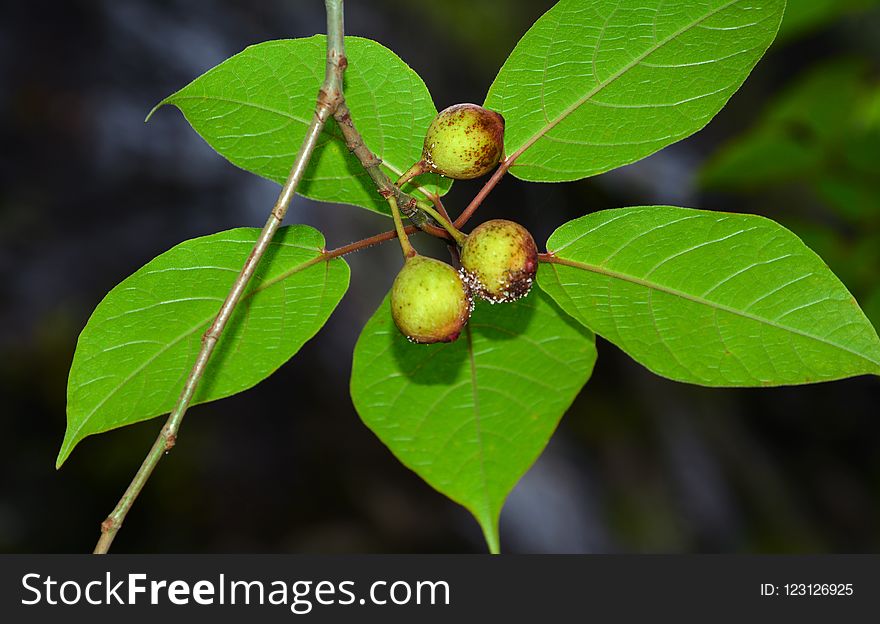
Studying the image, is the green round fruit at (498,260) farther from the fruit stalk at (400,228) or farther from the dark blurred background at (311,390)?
the dark blurred background at (311,390)

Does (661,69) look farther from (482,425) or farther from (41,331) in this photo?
(41,331)

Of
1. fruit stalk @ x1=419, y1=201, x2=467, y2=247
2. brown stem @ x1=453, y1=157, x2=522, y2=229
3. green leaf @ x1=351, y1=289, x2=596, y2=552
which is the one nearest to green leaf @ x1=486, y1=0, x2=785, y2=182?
brown stem @ x1=453, y1=157, x2=522, y2=229

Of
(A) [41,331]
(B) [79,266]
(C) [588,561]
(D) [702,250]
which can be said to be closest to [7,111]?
(B) [79,266]

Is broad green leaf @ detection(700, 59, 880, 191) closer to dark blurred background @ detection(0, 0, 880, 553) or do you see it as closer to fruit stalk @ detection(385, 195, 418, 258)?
fruit stalk @ detection(385, 195, 418, 258)

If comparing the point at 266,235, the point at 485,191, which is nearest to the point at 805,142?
the point at 485,191

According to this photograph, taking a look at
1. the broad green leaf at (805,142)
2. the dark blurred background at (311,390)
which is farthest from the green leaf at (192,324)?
the dark blurred background at (311,390)

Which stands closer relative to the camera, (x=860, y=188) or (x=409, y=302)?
(x=409, y=302)
